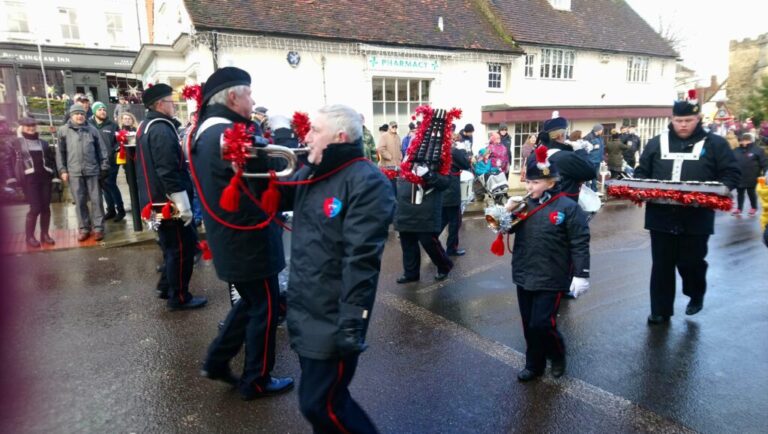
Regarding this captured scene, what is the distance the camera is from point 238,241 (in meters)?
3.21

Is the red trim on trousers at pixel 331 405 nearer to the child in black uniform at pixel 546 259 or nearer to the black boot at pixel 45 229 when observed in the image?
the child in black uniform at pixel 546 259

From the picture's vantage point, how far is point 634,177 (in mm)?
4926

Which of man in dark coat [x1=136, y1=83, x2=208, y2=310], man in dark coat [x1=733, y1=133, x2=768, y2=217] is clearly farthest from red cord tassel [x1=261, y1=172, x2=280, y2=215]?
man in dark coat [x1=733, y1=133, x2=768, y2=217]

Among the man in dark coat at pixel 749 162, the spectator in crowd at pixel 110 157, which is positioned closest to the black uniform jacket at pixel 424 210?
the spectator in crowd at pixel 110 157

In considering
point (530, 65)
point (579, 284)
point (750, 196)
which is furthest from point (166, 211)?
point (530, 65)

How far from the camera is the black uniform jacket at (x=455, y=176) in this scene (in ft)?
22.5

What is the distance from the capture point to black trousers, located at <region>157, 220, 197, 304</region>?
504cm

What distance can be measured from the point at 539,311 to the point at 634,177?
2.16 m

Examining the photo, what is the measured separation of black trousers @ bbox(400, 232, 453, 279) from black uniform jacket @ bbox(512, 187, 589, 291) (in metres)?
2.40

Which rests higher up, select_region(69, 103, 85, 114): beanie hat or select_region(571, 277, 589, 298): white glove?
select_region(69, 103, 85, 114): beanie hat

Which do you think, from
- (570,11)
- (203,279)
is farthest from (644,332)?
(570,11)

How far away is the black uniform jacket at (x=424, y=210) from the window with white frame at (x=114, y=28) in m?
27.2

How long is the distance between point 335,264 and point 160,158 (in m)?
2.92

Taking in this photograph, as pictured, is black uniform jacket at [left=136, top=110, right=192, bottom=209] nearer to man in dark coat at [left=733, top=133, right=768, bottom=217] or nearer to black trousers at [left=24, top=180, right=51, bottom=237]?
black trousers at [left=24, top=180, right=51, bottom=237]
